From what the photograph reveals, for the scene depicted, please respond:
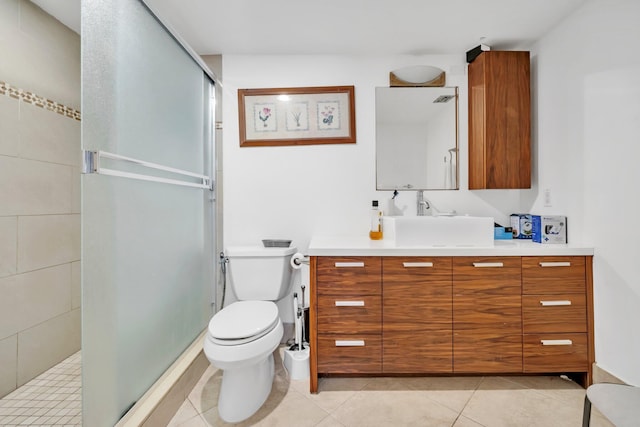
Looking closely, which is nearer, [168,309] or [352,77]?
[168,309]

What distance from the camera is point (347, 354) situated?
1.56 metres

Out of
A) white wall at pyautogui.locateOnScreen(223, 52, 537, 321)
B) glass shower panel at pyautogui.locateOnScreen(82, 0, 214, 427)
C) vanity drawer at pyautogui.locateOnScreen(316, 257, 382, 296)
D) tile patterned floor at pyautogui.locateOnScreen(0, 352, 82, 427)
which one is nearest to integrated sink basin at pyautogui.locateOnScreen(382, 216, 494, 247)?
vanity drawer at pyautogui.locateOnScreen(316, 257, 382, 296)

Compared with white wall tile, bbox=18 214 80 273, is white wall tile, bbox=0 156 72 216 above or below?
above

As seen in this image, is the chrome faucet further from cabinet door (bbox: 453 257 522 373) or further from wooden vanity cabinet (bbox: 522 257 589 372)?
wooden vanity cabinet (bbox: 522 257 589 372)

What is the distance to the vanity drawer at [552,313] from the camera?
61.1 inches

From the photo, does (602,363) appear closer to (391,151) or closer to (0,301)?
(391,151)

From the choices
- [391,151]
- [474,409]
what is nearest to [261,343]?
[474,409]

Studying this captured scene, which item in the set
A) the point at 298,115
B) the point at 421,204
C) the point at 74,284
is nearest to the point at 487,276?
the point at 421,204

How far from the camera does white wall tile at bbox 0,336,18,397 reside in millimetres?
1442

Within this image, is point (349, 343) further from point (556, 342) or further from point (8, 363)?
point (8, 363)

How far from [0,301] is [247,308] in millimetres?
1254

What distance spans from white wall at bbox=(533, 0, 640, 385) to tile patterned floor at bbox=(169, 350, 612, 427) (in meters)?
0.36

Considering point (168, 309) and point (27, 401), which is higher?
point (168, 309)

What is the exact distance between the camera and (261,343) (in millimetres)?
1342
